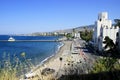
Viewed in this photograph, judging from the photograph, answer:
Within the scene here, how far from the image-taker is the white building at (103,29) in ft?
188

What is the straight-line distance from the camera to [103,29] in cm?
5834

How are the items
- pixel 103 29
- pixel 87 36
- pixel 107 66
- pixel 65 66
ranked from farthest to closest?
1. pixel 87 36
2. pixel 103 29
3. pixel 65 66
4. pixel 107 66

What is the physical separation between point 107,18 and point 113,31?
8.62 meters

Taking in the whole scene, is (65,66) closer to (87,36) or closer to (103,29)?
(103,29)

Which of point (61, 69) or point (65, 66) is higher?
point (65, 66)

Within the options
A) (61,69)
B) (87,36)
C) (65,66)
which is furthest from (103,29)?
(65,66)

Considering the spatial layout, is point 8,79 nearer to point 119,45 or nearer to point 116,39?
point 119,45

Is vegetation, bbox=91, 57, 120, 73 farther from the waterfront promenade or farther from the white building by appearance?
the white building

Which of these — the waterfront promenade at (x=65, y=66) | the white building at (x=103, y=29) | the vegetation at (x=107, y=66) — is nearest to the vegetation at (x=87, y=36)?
the white building at (x=103, y=29)

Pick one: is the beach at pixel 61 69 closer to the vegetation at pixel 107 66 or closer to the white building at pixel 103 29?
the vegetation at pixel 107 66

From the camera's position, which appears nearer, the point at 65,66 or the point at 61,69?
the point at 65,66

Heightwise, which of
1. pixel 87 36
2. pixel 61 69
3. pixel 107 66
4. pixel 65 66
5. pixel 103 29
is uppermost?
pixel 103 29

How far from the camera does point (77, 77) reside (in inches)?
266

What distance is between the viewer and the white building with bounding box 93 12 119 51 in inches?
2260
